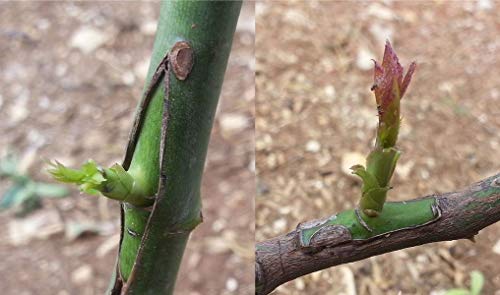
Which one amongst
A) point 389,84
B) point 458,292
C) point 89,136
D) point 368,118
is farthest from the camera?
point 89,136

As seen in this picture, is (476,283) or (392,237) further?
(476,283)

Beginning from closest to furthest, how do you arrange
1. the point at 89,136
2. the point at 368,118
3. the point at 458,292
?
the point at 458,292 → the point at 368,118 → the point at 89,136

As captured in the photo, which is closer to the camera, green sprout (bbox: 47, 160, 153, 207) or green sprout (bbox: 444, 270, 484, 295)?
green sprout (bbox: 47, 160, 153, 207)

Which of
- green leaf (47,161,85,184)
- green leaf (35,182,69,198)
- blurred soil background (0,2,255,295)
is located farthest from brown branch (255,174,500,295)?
green leaf (35,182,69,198)

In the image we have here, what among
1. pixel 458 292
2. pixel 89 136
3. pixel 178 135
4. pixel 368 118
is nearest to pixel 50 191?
pixel 89 136

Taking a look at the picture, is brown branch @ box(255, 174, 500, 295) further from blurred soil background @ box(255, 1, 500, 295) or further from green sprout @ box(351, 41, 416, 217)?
blurred soil background @ box(255, 1, 500, 295)

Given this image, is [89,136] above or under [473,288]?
above

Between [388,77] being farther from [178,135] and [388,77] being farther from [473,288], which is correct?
[473,288]
